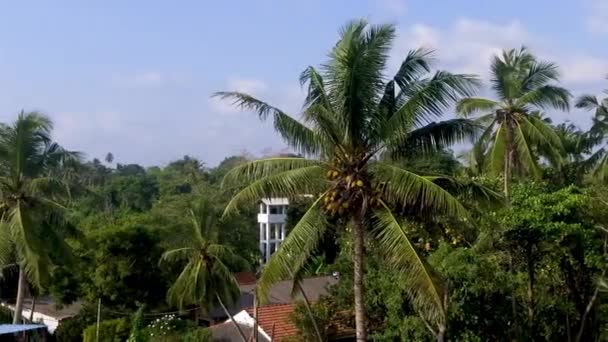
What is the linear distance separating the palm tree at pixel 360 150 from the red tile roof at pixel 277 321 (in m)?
10.3

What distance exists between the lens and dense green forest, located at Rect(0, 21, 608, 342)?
45.7 ft

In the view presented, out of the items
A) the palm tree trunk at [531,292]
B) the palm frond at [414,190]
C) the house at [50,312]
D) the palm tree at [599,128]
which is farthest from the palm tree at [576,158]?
the house at [50,312]

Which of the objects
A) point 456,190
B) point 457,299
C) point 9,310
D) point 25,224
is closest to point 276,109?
point 456,190

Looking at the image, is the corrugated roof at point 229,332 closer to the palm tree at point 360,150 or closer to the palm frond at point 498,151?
the palm frond at point 498,151

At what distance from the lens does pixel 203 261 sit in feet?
90.8

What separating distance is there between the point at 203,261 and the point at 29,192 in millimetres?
7618

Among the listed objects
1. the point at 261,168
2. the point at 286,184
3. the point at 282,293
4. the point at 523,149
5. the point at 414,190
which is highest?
the point at 523,149

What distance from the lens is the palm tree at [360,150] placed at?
13.8 m

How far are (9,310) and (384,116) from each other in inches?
903

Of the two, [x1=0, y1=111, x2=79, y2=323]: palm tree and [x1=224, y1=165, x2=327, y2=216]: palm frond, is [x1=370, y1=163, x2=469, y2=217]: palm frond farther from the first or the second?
[x1=0, y1=111, x2=79, y2=323]: palm tree

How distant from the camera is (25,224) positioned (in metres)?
21.0

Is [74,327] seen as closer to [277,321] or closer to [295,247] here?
[277,321]

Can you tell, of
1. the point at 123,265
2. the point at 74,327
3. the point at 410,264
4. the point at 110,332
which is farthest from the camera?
the point at 123,265

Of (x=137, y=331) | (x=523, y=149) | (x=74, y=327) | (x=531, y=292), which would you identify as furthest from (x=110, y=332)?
(x=523, y=149)
